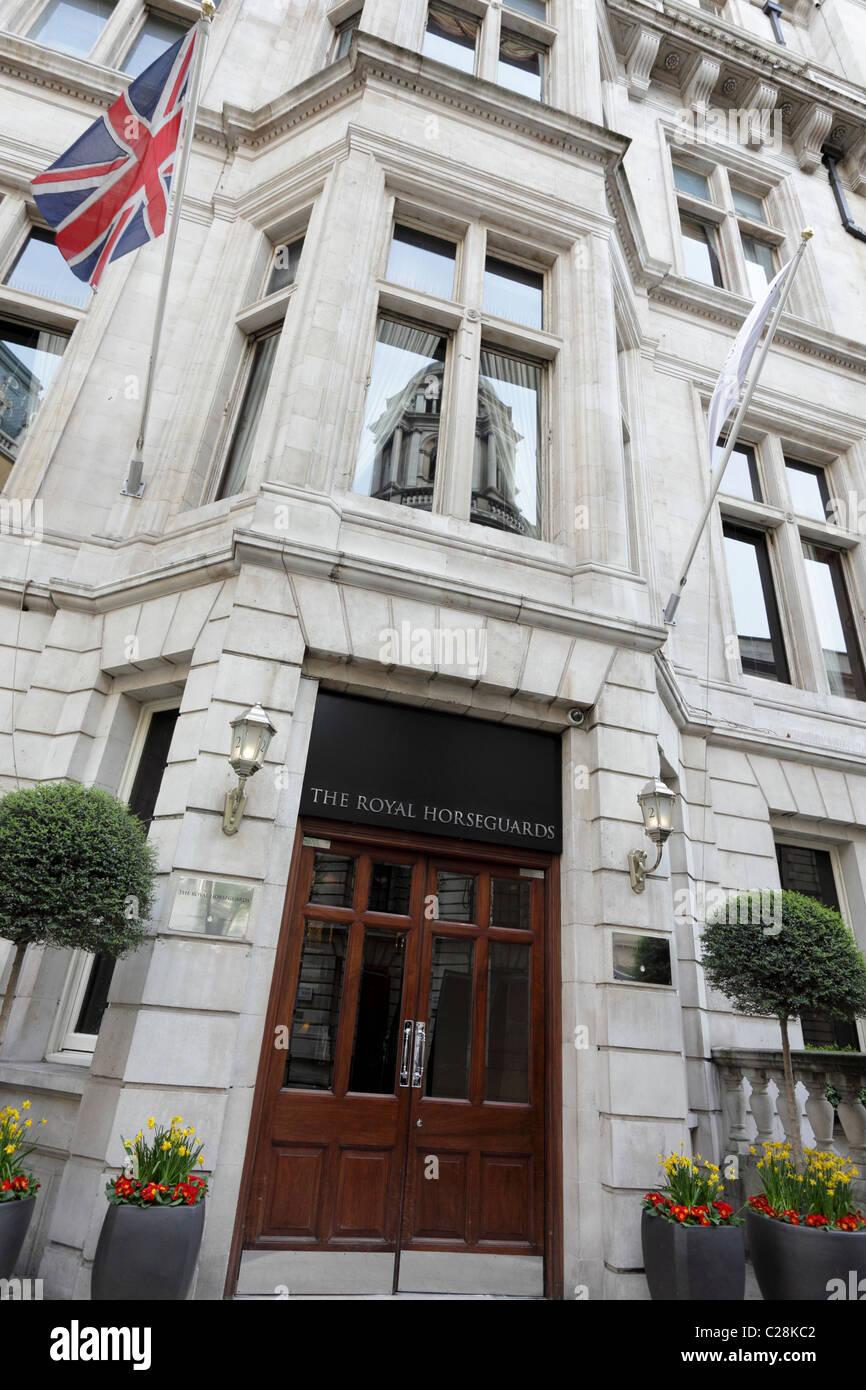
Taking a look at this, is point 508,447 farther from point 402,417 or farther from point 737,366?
point 737,366

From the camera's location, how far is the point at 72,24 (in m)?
11.6

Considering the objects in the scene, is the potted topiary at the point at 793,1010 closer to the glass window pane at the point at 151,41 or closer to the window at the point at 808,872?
the window at the point at 808,872

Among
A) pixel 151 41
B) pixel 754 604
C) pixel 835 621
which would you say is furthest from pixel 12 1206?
pixel 151 41

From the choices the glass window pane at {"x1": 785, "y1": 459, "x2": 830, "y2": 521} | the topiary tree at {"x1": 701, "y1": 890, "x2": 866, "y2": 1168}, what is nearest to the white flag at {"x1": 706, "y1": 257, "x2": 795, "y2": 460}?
the glass window pane at {"x1": 785, "y1": 459, "x2": 830, "y2": 521}

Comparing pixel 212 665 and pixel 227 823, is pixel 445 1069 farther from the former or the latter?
pixel 212 665

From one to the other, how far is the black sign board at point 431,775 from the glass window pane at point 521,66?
1007 centimetres

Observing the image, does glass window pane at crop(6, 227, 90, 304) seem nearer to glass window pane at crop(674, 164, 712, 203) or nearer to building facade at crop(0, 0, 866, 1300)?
building facade at crop(0, 0, 866, 1300)

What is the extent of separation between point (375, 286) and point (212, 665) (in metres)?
4.75

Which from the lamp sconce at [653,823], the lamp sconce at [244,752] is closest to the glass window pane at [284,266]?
the lamp sconce at [244,752]

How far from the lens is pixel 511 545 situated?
7.59 meters

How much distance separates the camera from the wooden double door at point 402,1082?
5.45 m

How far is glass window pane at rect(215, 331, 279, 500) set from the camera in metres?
8.05

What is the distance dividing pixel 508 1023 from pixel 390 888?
1506mm

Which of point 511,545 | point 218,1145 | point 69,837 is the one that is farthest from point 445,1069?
point 511,545
